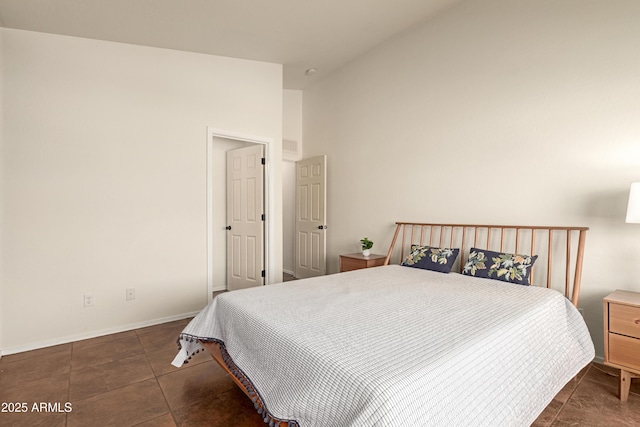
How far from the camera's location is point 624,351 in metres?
1.90

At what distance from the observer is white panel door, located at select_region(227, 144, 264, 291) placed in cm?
403

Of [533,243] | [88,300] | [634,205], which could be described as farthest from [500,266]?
[88,300]

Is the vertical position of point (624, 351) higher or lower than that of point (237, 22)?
lower

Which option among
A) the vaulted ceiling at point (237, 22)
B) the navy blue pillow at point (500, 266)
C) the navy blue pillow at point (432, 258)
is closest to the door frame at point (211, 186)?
the vaulted ceiling at point (237, 22)

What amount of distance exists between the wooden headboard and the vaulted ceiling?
2192mm

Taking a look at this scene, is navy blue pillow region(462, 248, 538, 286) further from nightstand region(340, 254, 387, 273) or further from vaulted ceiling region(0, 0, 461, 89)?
vaulted ceiling region(0, 0, 461, 89)

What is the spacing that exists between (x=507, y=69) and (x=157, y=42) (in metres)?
3.28

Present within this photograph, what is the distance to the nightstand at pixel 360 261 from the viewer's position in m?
3.63

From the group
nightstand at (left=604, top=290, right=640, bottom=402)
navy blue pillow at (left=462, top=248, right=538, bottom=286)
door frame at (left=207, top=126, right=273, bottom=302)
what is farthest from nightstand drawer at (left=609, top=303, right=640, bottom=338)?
door frame at (left=207, top=126, right=273, bottom=302)

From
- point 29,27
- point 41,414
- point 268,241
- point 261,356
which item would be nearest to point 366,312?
point 261,356

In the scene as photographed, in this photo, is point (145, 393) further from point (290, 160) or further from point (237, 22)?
point (290, 160)

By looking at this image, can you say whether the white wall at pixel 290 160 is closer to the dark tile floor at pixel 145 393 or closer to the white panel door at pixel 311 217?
the white panel door at pixel 311 217

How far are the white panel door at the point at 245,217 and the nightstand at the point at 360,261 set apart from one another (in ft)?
3.43

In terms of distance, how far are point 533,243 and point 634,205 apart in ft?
2.62
